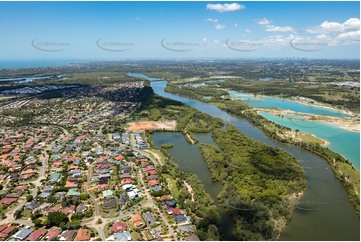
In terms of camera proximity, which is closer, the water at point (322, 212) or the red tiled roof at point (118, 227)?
the red tiled roof at point (118, 227)

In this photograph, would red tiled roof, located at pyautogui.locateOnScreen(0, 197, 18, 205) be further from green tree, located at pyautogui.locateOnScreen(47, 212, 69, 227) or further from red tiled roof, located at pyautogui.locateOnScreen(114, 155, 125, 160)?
red tiled roof, located at pyautogui.locateOnScreen(114, 155, 125, 160)

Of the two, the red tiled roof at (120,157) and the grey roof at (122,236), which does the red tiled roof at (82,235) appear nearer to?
the grey roof at (122,236)

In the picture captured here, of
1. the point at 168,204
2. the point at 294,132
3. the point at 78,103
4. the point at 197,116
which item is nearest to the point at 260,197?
the point at 168,204

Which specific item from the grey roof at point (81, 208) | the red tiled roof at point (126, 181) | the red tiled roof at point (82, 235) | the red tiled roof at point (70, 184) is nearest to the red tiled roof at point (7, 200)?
the red tiled roof at point (70, 184)

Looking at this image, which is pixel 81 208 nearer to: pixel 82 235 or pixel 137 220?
pixel 82 235

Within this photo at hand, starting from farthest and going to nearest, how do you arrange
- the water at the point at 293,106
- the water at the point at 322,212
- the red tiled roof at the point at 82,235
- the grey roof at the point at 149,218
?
the water at the point at 293,106 < the grey roof at the point at 149,218 < the water at the point at 322,212 < the red tiled roof at the point at 82,235

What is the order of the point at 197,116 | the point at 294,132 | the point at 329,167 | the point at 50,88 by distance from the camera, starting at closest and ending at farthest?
the point at 329,167, the point at 294,132, the point at 197,116, the point at 50,88

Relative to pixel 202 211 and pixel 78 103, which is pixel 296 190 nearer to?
pixel 202 211
